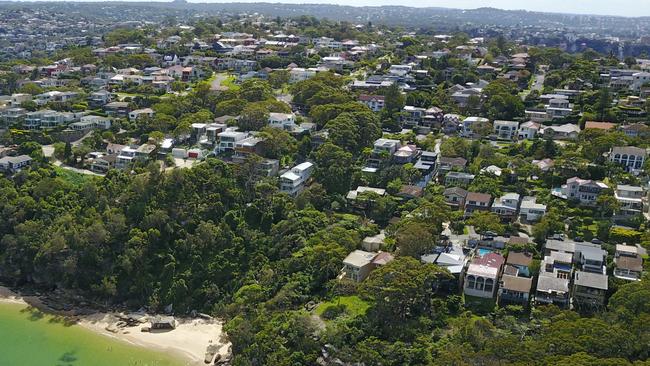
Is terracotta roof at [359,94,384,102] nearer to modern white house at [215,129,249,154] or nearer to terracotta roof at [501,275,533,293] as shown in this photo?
modern white house at [215,129,249,154]

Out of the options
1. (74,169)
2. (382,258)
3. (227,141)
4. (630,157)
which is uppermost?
(630,157)

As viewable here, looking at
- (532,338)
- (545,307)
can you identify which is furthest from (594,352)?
(545,307)

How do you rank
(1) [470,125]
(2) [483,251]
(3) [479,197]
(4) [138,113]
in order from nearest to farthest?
(2) [483,251] < (3) [479,197] < (1) [470,125] < (4) [138,113]

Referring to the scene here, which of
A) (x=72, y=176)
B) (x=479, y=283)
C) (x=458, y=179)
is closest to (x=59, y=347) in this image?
(x=72, y=176)

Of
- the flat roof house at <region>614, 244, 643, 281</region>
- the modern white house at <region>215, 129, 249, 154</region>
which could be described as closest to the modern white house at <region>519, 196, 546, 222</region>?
the flat roof house at <region>614, 244, 643, 281</region>

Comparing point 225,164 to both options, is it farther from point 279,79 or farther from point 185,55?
point 185,55

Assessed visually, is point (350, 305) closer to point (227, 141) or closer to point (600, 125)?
point (227, 141)
